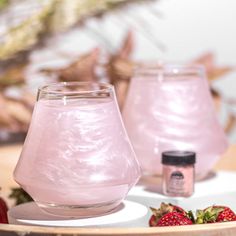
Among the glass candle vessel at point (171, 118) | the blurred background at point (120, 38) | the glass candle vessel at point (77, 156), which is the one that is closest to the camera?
the glass candle vessel at point (77, 156)

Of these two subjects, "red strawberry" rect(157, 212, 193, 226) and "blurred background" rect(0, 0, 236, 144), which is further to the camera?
"blurred background" rect(0, 0, 236, 144)

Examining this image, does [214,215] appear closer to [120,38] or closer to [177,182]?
[177,182]

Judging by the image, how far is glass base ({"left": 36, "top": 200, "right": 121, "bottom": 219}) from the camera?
61cm

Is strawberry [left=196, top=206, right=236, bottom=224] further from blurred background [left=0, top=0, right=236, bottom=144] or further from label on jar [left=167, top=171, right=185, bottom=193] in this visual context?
blurred background [left=0, top=0, right=236, bottom=144]

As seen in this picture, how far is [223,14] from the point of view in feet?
3.97

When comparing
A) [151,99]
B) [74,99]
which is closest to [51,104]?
[74,99]

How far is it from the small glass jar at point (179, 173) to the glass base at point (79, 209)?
0.08 m

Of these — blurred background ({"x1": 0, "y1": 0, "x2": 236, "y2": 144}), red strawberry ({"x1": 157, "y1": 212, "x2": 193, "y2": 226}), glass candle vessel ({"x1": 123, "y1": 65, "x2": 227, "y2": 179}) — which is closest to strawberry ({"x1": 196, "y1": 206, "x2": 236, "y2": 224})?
red strawberry ({"x1": 157, "y1": 212, "x2": 193, "y2": 226})

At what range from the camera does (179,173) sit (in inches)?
27.0

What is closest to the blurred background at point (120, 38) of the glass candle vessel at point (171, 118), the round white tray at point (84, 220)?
the glass candle vessel at point (171, 118)

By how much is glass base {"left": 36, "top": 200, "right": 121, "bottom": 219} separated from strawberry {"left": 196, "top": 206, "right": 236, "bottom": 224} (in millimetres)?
75

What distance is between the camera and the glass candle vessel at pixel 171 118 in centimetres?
74

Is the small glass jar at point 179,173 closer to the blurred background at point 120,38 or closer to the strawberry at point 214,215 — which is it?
the strawberry at point 214,215

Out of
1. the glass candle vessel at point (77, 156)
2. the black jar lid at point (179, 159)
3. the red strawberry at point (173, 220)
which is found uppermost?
the glass candle vessel at point (77, 156)
